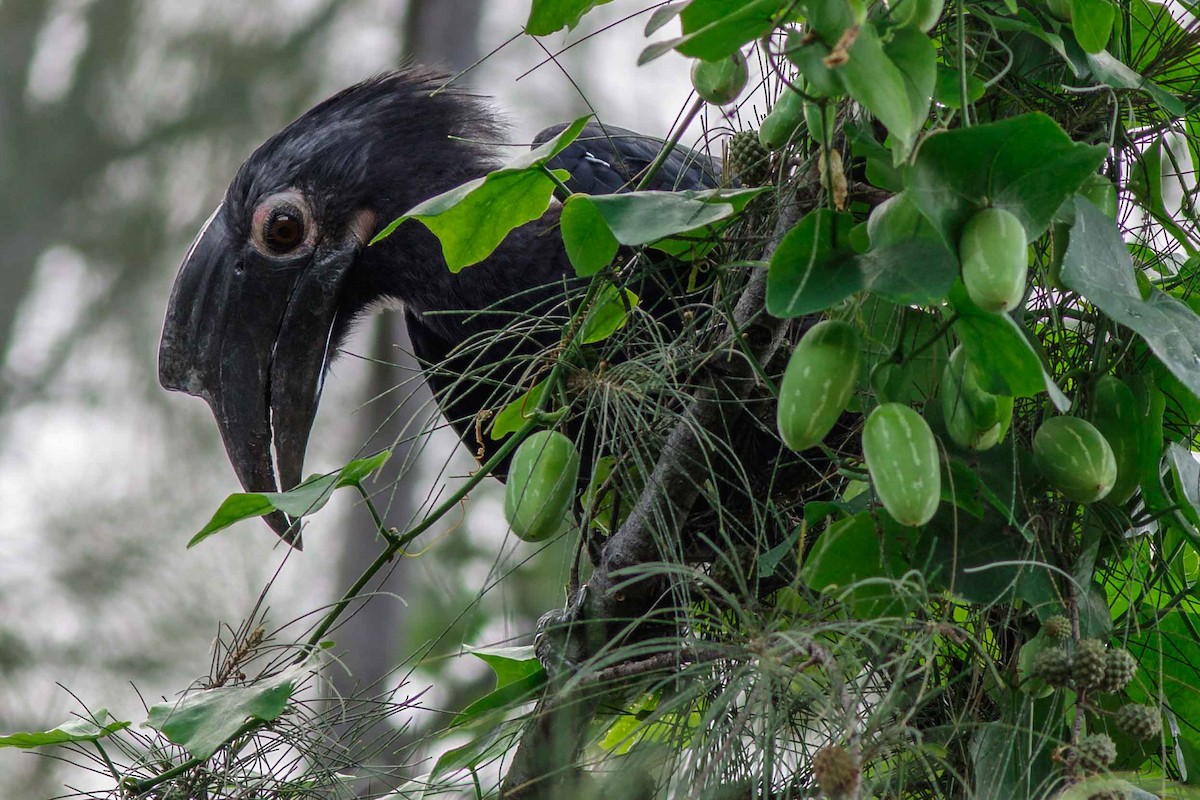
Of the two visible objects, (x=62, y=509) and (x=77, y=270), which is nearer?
(x=62, y=509)

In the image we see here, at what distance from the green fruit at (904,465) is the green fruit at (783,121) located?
0.32 m

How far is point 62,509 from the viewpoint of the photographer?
596 cm

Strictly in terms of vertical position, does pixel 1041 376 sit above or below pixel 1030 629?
above

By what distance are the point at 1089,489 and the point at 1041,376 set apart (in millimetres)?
140

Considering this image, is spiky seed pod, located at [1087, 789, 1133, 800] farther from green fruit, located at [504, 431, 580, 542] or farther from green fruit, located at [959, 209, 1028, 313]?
green fruit, located at [504, 431, 580, 542]

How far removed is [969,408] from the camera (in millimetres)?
856

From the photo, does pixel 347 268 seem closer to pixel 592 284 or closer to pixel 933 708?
pixel 592 284

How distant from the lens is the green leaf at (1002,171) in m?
0.76

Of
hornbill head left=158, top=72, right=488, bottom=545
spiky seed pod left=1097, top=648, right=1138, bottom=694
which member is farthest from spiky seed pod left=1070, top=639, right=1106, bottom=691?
hornbill head left=158, top=72, right=488, bottom=545

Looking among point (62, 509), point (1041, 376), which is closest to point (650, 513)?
point (1041, 376)

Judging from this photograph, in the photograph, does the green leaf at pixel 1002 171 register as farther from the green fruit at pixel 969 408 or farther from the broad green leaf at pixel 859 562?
the broad green leaf at pixel 859 562

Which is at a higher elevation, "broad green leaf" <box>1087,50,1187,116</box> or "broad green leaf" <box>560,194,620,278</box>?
"broad green leaf" <box>560,194,620,278</box>

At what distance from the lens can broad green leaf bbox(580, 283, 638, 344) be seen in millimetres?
1101

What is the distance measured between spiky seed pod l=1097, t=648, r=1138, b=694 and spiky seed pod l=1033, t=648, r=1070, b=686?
0.08ft
